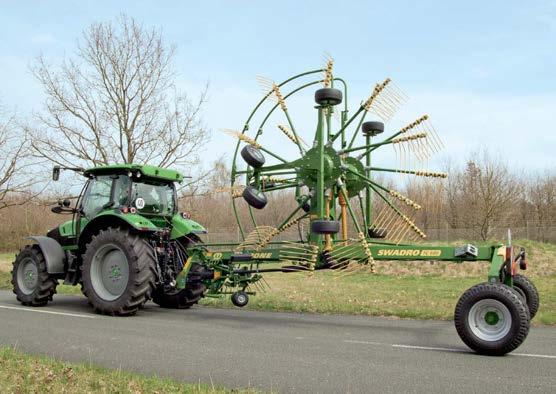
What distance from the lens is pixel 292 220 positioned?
33.1 ft

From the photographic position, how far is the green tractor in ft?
33.0

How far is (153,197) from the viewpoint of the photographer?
1129 cm

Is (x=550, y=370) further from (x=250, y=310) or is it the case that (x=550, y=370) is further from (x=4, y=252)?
(x=4, y=252)

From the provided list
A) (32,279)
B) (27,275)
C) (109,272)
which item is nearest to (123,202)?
(109,272)

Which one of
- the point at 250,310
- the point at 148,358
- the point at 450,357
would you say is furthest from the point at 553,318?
the point at 148,358

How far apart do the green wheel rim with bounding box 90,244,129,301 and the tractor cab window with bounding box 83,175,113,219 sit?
102 centimetres

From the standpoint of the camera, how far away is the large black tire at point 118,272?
32.3 ft

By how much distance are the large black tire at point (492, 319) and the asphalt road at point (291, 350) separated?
0.60ft

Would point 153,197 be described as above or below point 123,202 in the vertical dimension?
above

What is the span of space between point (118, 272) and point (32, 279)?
2247 millimetres

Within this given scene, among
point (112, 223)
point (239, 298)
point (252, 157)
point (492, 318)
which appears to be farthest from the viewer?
point (112, 223)

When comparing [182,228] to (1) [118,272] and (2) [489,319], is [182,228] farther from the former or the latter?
(2) [489,319]

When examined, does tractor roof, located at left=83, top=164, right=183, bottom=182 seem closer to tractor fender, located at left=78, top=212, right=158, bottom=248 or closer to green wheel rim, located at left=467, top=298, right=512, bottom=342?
tractor fender, located at left=78, top=212, right=158, bottom=248

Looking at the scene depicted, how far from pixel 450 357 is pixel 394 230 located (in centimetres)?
299
